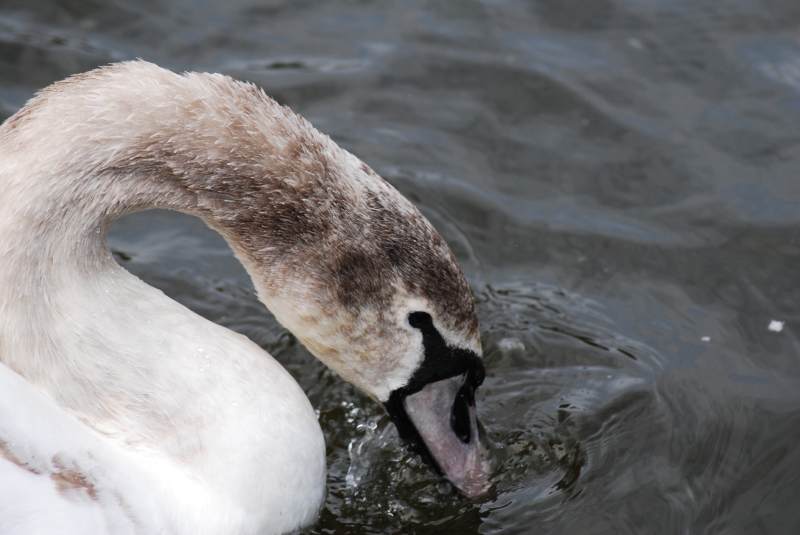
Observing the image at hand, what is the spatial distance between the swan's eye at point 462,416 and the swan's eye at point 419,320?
36 cm

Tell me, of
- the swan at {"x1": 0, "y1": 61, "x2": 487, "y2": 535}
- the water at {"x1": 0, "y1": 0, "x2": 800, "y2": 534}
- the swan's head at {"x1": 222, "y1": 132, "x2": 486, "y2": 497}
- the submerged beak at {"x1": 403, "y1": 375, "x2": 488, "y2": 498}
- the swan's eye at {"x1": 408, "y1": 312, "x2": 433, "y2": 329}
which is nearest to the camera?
the swan at {"x1": 0, "y1": 61, "x2": 487, "y2": 535}

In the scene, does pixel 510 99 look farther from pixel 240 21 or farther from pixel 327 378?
pixel 327 378

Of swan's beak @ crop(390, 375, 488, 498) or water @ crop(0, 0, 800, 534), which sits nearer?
swan's beak @ crop(390, 375, 488, 498)

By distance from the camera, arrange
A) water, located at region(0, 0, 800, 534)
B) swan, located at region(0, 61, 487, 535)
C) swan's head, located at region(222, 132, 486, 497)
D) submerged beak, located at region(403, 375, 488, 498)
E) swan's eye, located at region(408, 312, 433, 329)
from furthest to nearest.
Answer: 1. water, located at region(0, 0, 800, 534)
2. submerged beak, located at region(403, 375, 488, 498)
3. swan's eye, located at region(408, 312, 433, 329)
4. swan's head, located at region(222, 132, 486, 497)
5. swan, located at region(0, 61, 487, 535)

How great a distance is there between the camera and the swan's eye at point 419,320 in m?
3.19

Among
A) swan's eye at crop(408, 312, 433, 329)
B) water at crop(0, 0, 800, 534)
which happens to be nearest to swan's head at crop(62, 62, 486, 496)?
swan's eye at crop(408, 312, 433, 329)

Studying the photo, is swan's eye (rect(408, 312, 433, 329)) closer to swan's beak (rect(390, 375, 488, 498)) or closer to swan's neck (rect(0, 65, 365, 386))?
swan's beak (rect(390, 375, 488, 498))

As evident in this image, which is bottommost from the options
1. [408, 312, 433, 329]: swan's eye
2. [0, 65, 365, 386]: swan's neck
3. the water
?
the water

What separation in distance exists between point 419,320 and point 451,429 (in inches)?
21.4

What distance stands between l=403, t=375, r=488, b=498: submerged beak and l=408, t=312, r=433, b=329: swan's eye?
282 millimetres

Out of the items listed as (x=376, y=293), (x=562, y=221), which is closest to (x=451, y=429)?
(x=376, y=293)

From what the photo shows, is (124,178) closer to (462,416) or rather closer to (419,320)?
(419,320)

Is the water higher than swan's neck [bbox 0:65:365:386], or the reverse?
swan's neck [bbox 0:65:365:386]

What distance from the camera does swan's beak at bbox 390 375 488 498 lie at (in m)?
3.41
